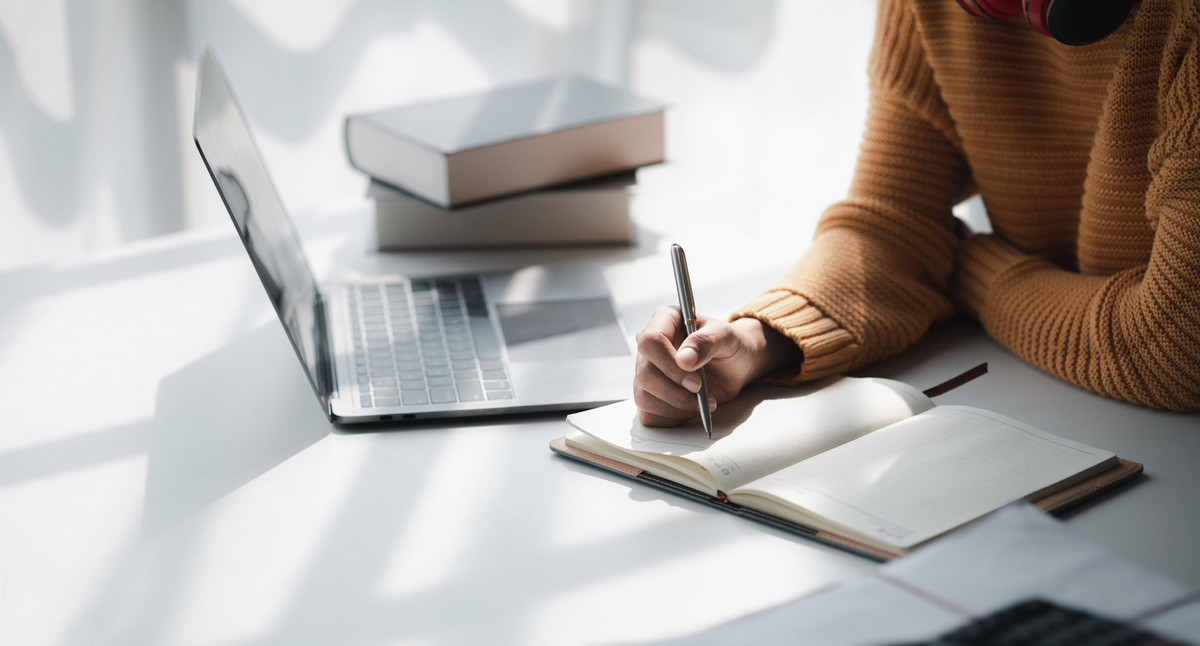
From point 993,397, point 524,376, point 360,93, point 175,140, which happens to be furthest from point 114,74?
point 993,397

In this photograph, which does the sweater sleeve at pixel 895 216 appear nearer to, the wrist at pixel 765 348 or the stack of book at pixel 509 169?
the wrist at pixel 765 348

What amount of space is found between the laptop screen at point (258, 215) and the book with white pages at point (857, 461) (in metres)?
0.23

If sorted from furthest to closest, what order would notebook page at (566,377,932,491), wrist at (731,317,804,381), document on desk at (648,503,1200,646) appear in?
1. wrist at (731,317,804,381)
2. notebook page at (566,377,932,491)
3. document on desk at (648,503,1200,646)

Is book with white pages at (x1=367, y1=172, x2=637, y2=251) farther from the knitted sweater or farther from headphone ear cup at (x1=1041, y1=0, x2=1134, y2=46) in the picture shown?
headphone ear cup at (x1=1041, y1=0, x2=1134, y2=46)

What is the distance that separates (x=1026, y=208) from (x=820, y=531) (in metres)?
0.46

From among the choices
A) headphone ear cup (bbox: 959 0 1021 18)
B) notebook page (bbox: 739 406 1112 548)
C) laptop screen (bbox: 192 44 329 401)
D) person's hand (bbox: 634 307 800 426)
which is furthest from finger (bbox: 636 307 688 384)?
headphone ear cup (bbox: 959 0 1021 18)

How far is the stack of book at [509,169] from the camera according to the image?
41.9 inches

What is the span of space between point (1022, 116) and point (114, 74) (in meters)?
1.41

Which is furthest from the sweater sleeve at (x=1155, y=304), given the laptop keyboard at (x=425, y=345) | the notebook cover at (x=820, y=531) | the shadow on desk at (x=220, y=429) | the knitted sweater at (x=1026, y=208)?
the shadow on desk at (x=220, y=429)

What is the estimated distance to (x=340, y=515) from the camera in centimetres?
64

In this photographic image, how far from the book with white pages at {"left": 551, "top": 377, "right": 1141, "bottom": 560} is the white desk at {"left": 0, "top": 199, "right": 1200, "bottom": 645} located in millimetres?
16

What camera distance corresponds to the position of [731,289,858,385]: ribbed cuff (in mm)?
771

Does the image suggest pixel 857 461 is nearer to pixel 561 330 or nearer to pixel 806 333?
pixel 806 333

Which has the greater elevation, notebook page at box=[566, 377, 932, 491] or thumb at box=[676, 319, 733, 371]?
thumb at box=[676, 319, 733, 371]
